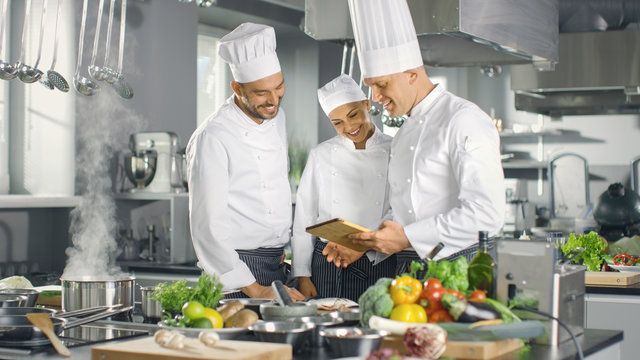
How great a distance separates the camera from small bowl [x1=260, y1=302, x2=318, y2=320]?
1.98m

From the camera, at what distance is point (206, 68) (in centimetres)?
671

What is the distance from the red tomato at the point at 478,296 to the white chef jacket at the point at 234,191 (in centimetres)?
110

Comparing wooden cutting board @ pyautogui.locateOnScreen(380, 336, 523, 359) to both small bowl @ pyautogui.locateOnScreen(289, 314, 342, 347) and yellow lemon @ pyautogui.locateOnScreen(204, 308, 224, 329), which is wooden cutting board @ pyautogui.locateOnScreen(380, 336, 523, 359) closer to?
small bowl @ pyautogui.locateOnScreen(289, 314, 342, 347)

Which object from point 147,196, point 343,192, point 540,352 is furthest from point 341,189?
point 147,196

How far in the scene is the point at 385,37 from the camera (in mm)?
2703

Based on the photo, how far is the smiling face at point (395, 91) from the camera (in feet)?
8.86

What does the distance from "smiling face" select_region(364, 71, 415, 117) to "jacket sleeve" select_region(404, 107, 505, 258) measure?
8.2 inches

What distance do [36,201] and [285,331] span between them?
311 centimetres

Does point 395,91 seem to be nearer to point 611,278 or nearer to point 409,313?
point 409,313

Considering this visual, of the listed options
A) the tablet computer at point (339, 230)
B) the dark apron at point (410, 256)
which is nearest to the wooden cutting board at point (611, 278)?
the dark apron at point (410, 256)

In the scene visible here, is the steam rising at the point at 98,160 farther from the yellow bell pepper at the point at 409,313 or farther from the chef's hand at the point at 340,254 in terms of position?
the yellow bell pepper at the point at 409,313

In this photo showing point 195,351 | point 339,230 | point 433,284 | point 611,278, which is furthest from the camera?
point 611,278

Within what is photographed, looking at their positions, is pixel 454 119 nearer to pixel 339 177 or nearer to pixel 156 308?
pixel 339 177

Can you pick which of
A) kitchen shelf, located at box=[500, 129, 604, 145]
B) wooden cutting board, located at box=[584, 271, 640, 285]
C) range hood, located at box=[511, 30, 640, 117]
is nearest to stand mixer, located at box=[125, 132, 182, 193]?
wooden cutting board, located at box=[584, 271, 640, 285]
